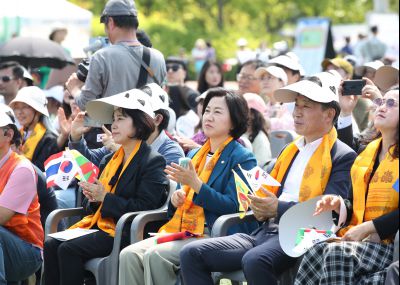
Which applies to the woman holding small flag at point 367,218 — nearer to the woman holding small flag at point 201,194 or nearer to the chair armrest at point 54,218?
the woman holding small flag at point 201,194

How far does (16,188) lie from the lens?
23.6 ft

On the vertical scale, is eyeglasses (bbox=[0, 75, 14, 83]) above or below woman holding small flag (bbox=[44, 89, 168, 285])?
above

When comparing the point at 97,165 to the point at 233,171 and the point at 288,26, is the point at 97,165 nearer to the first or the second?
the point at 233,171

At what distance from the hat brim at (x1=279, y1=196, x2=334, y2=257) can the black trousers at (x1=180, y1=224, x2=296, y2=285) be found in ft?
0.37

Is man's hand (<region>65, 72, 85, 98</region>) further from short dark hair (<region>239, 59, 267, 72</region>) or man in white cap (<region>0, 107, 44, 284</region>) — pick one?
short dark hair (<region>239, 59, 267, 72</region>)

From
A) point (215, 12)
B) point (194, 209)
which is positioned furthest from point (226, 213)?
Answer: point (215, 12)

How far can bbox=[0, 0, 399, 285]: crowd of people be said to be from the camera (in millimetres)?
5633

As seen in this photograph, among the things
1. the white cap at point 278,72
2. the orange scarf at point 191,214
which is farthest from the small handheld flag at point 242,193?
the white cap at point 278,72

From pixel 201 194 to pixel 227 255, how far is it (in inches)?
19.7

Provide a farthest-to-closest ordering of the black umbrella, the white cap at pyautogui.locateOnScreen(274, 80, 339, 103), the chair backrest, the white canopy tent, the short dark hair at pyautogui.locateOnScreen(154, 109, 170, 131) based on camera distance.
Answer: the white canopy tent → the black umbrella → the chair backrest → the short dark hair at pyautogui.locateOnScreen(154, 109, 170, 131) → the white cap at pyautogui.locateOnScreen(274, 80, 339, 103)

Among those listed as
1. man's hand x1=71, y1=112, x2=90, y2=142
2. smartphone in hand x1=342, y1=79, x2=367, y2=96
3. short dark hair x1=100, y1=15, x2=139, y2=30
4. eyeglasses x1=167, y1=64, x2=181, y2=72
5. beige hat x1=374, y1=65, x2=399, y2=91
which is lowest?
eyeglasses x1=167, y1=64, x2=181, y2=72

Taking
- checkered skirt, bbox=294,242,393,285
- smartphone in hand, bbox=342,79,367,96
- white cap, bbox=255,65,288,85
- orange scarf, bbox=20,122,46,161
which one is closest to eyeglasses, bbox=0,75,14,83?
orange scarf, bbox=20,122,46,161

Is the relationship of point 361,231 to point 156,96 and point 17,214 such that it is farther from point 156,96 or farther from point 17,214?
point 17,214

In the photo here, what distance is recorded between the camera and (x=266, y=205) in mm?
6078
